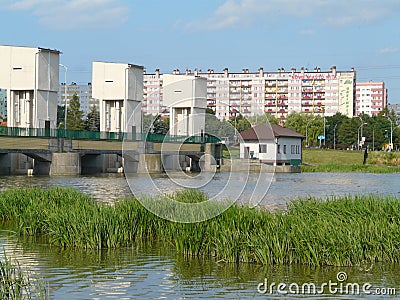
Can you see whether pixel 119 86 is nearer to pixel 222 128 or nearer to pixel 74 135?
pixel 74 135

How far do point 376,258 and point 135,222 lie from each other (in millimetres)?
6995

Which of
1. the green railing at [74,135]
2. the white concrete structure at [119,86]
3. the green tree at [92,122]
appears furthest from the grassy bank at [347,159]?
the green tree at [92,122]

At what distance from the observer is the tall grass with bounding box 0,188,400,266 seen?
16453 millimetres

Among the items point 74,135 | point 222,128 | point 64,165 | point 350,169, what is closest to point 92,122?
point 350,169

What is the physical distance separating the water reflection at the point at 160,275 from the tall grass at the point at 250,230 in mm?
318

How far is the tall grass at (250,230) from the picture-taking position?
1645 cm

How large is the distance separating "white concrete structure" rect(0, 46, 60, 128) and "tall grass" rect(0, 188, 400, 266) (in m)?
43.8

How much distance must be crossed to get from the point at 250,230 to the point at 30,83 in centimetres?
5147

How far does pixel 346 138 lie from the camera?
149250 mm

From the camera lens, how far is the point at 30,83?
6556cm

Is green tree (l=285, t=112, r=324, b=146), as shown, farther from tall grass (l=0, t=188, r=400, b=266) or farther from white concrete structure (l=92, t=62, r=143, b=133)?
tall grass (l=0, t=188, r=400, b=266)

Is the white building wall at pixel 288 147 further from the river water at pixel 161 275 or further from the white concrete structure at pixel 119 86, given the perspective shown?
the river water at pixel 161 275

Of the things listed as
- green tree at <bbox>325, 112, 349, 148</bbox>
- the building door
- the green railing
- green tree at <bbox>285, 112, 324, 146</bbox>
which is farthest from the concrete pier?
green tree at <bbox>325, 112, 349, 148</bbox>

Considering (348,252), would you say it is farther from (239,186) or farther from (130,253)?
(239,186)
